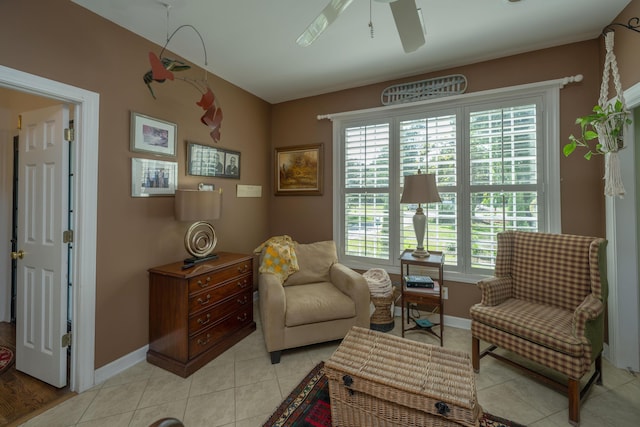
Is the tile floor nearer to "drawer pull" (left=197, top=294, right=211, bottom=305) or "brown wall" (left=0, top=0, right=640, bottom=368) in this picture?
"brown wall" (left=0, top=0, right=640, bottom=368)

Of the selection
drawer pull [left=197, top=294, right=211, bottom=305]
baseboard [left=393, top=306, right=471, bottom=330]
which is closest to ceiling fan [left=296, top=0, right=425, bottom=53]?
drawer pull [left=197, top=294, right=211, bottom=305]

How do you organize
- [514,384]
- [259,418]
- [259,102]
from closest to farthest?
[259,418], [514,384], [259,102]

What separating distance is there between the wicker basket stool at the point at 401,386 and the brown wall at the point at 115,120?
1733 millimetres

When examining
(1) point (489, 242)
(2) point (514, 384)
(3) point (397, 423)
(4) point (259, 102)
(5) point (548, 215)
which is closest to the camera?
(3) point (397, 423)

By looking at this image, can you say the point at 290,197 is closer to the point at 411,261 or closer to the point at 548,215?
the point at 411,261

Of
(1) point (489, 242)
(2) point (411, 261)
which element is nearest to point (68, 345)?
(2) point (411, 261)

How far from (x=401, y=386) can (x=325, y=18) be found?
178cm

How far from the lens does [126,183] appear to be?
2068 millimetres

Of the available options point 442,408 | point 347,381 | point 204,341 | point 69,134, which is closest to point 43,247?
point 69,134

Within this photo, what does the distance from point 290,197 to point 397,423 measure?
273cm

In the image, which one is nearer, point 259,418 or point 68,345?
point 259,418

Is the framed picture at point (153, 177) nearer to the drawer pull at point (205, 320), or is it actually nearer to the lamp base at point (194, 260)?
the lamp base at point (194, 260)

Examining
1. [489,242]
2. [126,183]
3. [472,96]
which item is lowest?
[489,242]

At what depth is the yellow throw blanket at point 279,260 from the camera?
2510 millimetres
